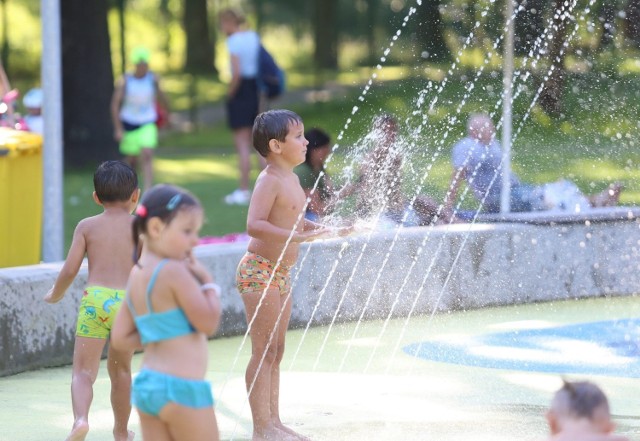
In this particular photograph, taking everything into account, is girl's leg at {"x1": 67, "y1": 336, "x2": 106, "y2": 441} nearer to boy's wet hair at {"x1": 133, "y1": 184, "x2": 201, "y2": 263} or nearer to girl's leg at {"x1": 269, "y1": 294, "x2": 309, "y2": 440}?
girl's leg at {"x1": 269, "y1": 294, "x2": 309, "y2": 440}

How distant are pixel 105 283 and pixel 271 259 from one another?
639 millimetres

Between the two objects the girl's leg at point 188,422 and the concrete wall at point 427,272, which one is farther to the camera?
the concrete wall at point 427,272

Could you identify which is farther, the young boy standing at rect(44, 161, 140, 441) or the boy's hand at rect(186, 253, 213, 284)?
the young boy standing at rect(44, 161, 140, 441)

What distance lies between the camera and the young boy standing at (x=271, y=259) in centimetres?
495

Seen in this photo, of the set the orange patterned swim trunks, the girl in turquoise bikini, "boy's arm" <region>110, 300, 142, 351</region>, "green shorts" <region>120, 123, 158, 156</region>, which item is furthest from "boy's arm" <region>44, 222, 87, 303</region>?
"green shorts" <region>120, 123, 158, 156</region>

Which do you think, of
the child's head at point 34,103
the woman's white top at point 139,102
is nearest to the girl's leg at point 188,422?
the child's head at point 34,103

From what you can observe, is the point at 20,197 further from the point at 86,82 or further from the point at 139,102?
the point at 86,82

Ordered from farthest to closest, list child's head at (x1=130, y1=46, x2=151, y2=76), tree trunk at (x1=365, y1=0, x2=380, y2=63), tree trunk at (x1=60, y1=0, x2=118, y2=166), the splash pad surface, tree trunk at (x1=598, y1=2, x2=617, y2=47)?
1. tree trunk at (x1=365, y1=0, x2=380, y2=63)
2. tree trunk at (x1=598, y1=2, x2=617, y2=47)
3. tree trunk at (x1=60, y1=0, x2=118, y2=166)
4. child's head at (x1=130, y1=46, x2=151, y2=76)
5. the splash pad surface

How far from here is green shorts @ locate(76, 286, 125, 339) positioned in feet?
16.3

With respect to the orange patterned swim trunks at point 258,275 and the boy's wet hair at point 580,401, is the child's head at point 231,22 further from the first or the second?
the boy's wet hair at point 580,401

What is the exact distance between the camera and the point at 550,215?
8.30m

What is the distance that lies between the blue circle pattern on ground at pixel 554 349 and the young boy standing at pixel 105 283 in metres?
2.15

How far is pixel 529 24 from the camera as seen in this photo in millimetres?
17422

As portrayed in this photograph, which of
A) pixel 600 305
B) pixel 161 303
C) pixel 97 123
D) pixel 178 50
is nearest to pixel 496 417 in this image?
pixel 161 303
